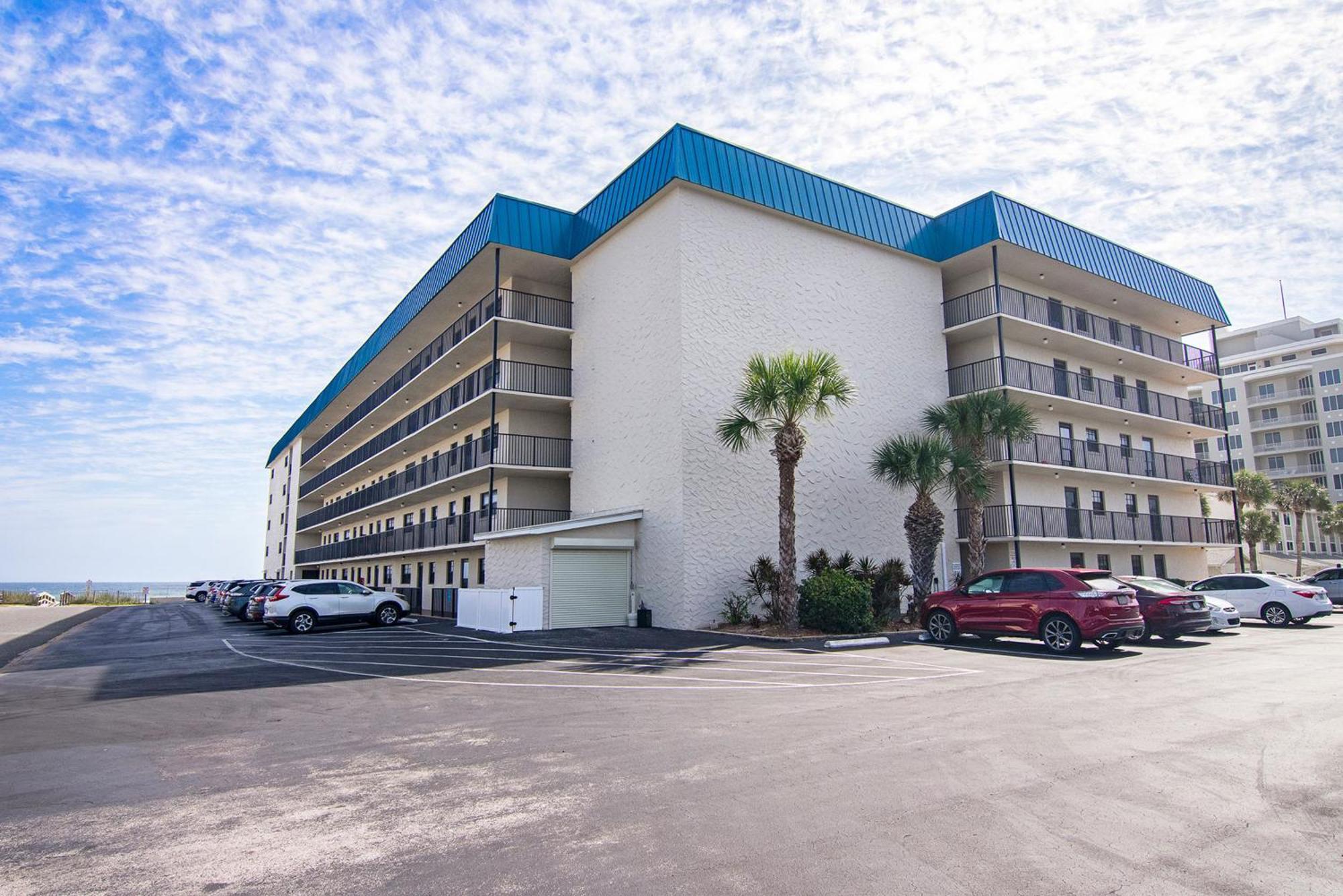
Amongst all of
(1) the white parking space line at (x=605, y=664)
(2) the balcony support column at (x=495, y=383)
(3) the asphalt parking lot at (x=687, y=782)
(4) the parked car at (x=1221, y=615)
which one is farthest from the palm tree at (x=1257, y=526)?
(1) the white parking space line at (x=605, y=664)

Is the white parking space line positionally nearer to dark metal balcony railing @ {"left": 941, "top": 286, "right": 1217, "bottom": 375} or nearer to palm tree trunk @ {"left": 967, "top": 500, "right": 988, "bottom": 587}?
palm tree trunk @ {"left": 967, "top": 500, "right": 988, "bottom": 587}

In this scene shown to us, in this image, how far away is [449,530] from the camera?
29781 mm

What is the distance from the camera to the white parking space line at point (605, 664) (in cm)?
1169

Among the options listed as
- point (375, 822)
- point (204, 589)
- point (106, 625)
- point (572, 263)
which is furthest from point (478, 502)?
point (204, 589)

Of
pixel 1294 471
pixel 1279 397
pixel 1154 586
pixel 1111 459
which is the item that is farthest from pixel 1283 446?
pixel 1154 586

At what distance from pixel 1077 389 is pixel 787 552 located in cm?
1668

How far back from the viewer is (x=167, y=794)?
6055mm

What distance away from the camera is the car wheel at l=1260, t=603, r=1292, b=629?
2144cm

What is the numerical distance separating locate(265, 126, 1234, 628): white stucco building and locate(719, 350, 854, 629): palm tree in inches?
71.4

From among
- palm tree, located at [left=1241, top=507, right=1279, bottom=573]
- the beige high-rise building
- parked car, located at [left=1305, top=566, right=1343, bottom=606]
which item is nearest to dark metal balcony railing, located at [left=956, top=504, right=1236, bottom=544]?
parked car, located at [left=1305, top=566, right=1343, bottom=606]

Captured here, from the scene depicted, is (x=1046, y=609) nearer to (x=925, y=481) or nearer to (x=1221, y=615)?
(x=925, y=481)

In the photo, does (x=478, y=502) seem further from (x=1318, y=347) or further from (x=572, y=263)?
(x=1318, y=347)

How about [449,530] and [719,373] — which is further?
[449,530]

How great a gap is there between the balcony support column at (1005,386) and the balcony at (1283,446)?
6056cm
